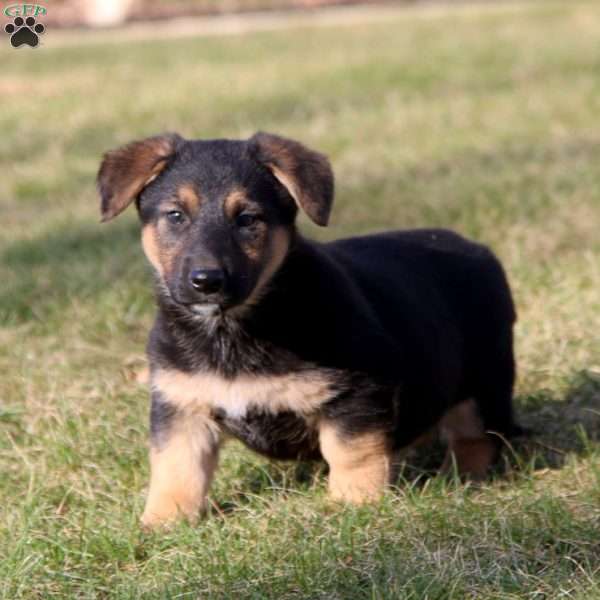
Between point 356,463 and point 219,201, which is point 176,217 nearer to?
point 219,201

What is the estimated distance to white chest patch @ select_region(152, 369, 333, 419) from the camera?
3.94m

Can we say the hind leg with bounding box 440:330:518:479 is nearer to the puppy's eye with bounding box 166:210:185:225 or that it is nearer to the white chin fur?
the white chin fur

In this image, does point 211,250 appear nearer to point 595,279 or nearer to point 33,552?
point 33,552

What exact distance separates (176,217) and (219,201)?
15 cm

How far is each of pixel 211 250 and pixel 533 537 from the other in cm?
124

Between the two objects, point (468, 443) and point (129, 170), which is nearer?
point (129, 170)

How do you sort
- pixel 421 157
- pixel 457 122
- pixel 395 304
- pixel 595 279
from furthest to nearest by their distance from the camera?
pixel 457 122, pixel 421 157, pixel 595 279, pixel 395 304

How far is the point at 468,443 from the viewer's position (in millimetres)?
4703

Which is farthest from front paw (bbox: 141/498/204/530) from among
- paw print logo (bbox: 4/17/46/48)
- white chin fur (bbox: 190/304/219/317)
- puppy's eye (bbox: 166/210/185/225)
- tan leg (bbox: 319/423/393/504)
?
paw print logo (bbox: 4/17/46/48)

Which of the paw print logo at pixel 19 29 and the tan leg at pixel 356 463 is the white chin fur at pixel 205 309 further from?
the paw print logo at pixel 19 29

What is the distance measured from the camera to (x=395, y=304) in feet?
14.5

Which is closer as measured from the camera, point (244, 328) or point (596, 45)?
point (244, 328)

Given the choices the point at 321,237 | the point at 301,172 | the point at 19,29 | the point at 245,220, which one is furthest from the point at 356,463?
the point at 19,29

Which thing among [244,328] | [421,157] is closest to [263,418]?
[244,328]
